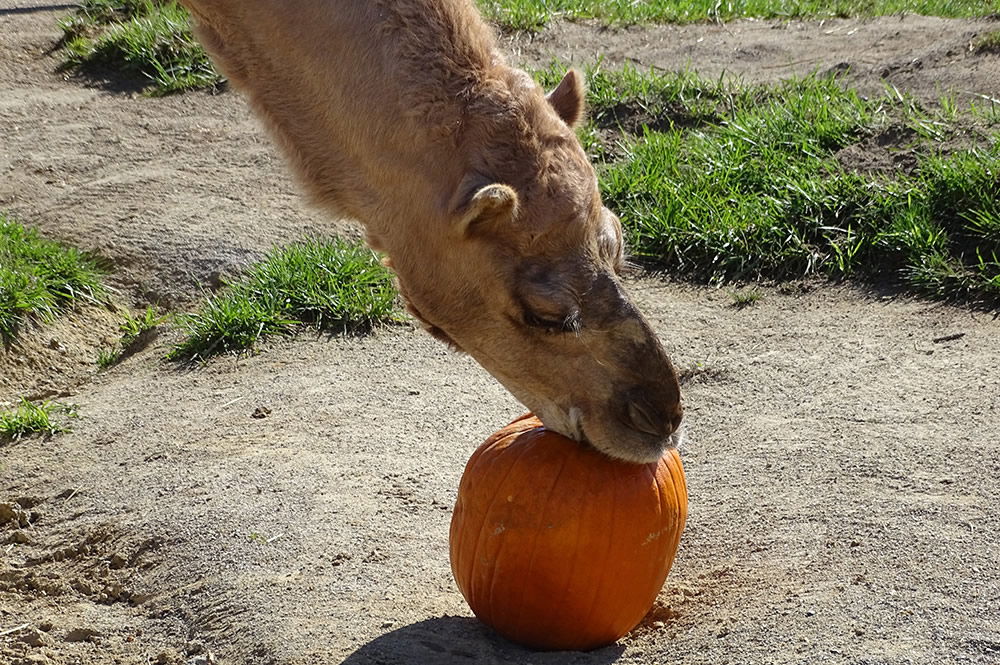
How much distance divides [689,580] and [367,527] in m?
1.19

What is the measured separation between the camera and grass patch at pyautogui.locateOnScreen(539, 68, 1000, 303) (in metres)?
6.35

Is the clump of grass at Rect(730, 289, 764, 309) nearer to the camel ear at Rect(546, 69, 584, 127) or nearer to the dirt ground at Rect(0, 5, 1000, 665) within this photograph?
the dirt ground at Rect(0, 5, 1000, 665)

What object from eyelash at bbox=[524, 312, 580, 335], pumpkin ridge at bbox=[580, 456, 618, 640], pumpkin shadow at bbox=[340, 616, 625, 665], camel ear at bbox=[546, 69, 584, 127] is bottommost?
pumpkin shadow at bbox=[340, 616, 625, 665]

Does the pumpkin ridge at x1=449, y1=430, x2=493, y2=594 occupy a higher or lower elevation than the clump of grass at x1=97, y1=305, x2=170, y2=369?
higher

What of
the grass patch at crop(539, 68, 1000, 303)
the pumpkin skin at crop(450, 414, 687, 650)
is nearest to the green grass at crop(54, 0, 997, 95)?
the grass patch at crop(539, 68, 1000, 303)

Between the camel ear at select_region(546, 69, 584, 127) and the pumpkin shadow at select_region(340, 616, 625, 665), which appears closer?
the pumpkin shadow at select_region(340, 616, 625, 665)

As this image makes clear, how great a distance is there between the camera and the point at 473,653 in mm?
3818

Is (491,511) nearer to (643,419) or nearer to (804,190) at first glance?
(643,419)

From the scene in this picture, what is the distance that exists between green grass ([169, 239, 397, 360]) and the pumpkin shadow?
2821 mm

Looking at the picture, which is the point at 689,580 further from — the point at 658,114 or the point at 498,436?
the point at 658,114

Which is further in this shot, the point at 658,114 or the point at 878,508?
the point at 658,114

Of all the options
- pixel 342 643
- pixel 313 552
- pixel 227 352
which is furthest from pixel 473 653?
pixel 227 352

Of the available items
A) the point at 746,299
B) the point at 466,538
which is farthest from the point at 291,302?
the point at 466,538

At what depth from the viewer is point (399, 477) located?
5113 millimetres
